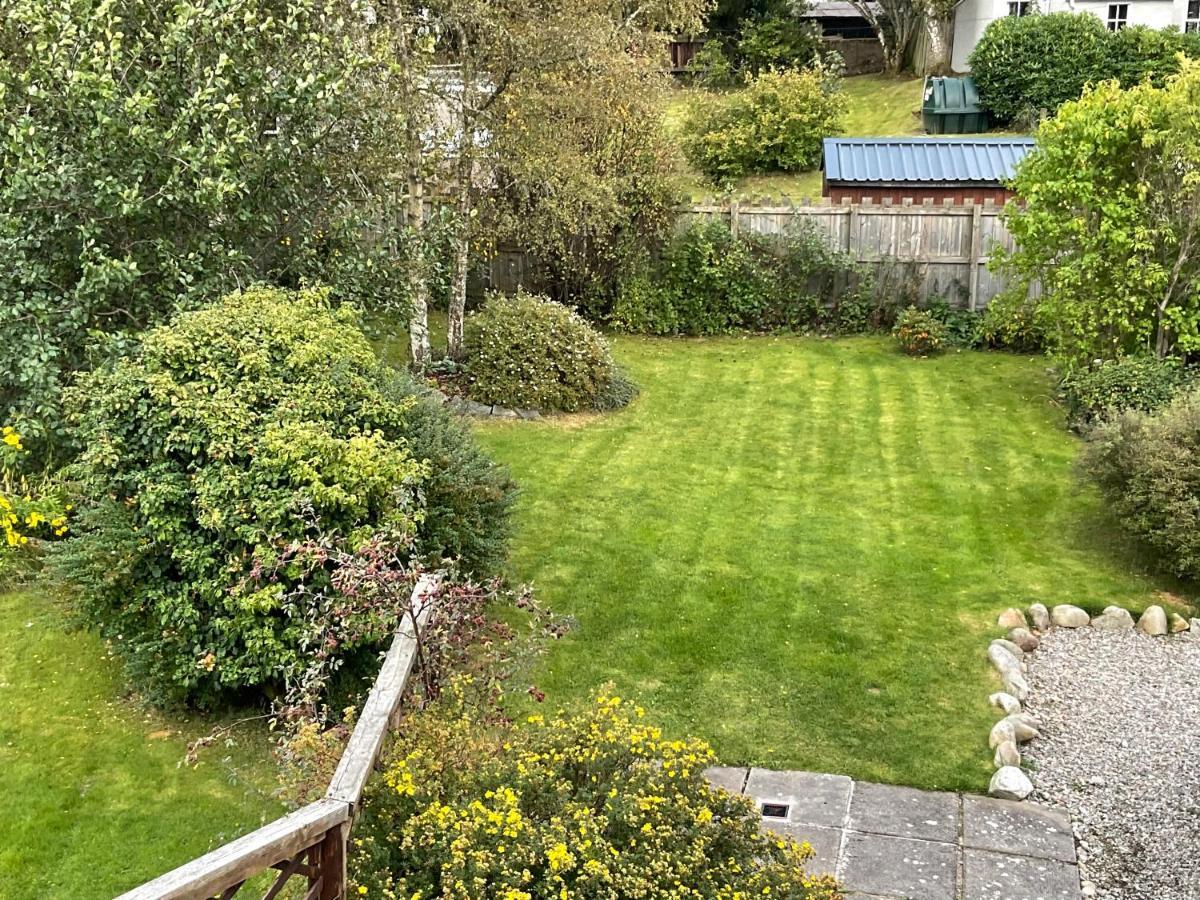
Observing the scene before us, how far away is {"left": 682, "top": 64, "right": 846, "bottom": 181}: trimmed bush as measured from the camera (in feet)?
84.1

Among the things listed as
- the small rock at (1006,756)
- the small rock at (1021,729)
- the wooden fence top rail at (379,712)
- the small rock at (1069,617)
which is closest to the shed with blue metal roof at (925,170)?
the small rock at (1069,617)

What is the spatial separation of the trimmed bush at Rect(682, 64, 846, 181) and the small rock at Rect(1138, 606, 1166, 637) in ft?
63.0

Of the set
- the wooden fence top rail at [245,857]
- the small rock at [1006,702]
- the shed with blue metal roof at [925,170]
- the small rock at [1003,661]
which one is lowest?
the small rock at [1006,702]

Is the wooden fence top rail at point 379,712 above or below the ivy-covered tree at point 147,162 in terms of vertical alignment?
below

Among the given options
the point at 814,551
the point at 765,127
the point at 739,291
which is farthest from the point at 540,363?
the point at 765,127

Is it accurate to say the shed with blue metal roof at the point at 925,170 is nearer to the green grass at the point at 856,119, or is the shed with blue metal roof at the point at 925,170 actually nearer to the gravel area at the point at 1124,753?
the green grass at the point at 856,119

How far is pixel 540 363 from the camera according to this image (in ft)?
43.4

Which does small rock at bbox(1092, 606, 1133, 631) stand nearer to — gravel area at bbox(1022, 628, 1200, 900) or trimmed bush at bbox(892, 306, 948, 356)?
gravel area at bbox(1022, 628, 1200, 900)

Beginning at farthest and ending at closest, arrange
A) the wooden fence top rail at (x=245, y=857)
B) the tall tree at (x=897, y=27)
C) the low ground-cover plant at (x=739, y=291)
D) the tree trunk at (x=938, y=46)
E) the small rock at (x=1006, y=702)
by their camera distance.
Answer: the tall tree at (x=897, y=27)
the tree trunk at (x=938, y=46)
the low ground-cover plant at (x=739, y=291)
the small rock at (x=1006, y=702)
the wooden fence top rail at (x=245, y=857)

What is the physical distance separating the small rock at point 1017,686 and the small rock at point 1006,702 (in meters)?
0.10

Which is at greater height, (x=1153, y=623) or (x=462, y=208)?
(x=462, y=208)

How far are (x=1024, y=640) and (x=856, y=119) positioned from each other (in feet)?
84.7

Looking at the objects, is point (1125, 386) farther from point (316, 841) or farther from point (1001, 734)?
point (316, 841)

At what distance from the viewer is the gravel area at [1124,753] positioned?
5676mm
